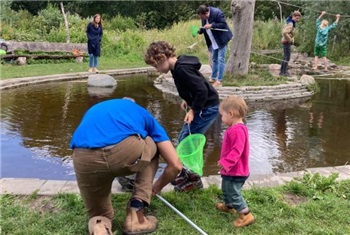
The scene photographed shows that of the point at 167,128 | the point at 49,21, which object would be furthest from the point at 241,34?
the point at 49,21

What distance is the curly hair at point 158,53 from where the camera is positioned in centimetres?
320

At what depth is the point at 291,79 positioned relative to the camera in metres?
9.80

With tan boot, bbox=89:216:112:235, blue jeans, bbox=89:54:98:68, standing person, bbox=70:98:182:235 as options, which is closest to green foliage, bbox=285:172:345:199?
standing person, bbox=70:98:182:235

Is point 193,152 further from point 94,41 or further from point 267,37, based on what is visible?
point 267,37

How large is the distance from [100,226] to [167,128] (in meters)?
3.20

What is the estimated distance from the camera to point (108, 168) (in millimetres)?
2539

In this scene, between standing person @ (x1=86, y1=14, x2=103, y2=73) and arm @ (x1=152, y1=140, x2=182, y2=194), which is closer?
arm @ (x1=152, y1=140, x2=182, y2=194)

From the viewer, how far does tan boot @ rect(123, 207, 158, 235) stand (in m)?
2.76

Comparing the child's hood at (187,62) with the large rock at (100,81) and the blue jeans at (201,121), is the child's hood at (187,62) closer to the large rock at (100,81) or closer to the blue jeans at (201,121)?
the blue jeans at (201,121)

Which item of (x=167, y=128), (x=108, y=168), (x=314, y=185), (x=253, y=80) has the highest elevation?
(x=108, y=168)

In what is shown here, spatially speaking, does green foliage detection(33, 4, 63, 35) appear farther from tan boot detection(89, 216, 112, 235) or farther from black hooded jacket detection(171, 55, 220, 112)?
tan boot detection(89, 216, 112, 235)

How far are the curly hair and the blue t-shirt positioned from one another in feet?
1.86

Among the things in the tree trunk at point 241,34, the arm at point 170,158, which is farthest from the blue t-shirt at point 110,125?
the tree trunk at point 241,34

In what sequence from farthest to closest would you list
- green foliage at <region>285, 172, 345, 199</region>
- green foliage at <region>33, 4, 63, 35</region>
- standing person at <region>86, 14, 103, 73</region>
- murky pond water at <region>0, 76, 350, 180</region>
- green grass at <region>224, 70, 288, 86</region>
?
green foliage at <region>33, 4, 63, 35</region> < standing person at <region>86, 14, 103, 73</region> < green grass at <region>224, 70, 288, 86</region> < murky pond water at <region>0, 76, 350, 180</region> < green foliage at <region>285, 172, 345, 199</region>
